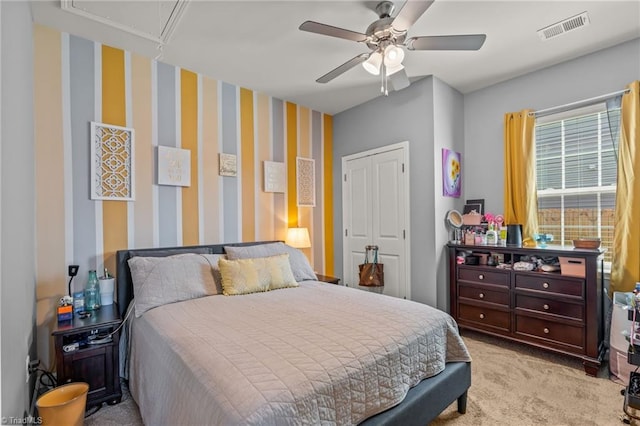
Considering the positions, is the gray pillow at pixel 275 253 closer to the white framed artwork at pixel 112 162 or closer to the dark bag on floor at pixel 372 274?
the dark bag on floor at pixel 372 274

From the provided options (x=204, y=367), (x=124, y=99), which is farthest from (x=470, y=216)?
(x=124, y=99)

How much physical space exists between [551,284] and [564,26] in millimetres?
2127

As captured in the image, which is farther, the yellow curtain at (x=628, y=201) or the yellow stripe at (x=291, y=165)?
the yellow stripe at (x=291, y=165)

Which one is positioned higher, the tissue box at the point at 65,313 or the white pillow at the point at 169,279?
the white pillow at the point at 169,279

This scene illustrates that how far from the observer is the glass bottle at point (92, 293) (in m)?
2.29

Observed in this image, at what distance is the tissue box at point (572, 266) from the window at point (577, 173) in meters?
0.60

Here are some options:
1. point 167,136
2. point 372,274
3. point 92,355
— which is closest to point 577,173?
point 372,274

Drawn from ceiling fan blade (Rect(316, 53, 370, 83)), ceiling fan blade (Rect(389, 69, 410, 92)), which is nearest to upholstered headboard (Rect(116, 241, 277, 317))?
ceiling fan blade (Rect(316, 53, 370, 83))

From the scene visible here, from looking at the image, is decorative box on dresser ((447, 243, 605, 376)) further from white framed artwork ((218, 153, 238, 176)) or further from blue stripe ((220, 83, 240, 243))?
white framed artwork ((218, 153, 238, 176))

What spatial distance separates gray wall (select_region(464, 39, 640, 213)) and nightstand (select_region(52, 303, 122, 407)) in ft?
12.6

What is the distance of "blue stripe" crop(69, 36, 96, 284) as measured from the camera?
7.92 ft

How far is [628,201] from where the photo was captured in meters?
2.53

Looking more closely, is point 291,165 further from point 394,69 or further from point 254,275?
point 394,69

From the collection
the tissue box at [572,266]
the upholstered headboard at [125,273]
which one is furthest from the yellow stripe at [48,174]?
the tissue box at [572,266]
